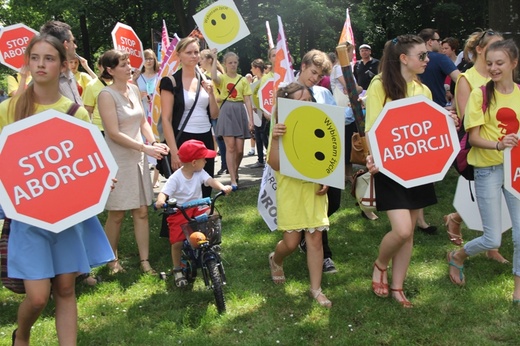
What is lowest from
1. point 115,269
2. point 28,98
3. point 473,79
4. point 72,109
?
point 115,269

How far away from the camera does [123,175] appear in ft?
18.8

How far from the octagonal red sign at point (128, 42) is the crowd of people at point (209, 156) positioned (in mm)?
1810

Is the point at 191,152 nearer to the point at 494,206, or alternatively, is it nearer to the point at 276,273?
the point at 276,273

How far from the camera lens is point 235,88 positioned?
33.1 ft

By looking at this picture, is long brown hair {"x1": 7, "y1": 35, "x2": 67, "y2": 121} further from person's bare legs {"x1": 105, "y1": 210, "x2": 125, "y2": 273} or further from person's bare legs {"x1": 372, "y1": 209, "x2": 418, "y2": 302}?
person's bare legs {"x1": 372, "y1": 209, "x2": 418, "y2": 302}

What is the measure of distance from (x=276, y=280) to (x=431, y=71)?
378 cm

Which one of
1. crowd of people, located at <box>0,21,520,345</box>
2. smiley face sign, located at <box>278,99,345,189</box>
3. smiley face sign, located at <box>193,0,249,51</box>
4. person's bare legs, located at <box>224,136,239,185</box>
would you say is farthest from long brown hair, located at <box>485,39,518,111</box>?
person's bare legs, located at <box>224,136,239,185</box>

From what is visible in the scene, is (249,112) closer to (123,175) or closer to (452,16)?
(123,175)

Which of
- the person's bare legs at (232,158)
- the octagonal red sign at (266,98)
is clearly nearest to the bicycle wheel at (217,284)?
the octagonal red sign at (266,98)

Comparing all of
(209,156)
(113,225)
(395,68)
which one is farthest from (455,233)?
(113,225)

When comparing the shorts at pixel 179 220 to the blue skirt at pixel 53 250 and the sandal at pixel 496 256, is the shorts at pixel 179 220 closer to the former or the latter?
the blue skirt at pixel 53 250

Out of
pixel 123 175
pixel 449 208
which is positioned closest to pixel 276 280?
pixel 123 175

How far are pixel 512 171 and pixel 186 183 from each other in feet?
8.70

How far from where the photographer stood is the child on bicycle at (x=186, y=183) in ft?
17.1
